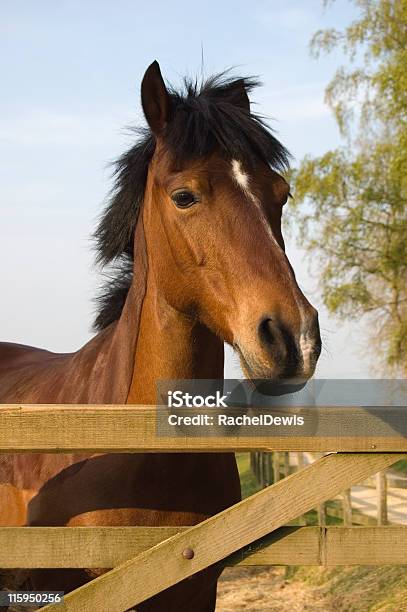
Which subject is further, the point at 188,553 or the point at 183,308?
the point at 183,308

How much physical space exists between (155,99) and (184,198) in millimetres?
643

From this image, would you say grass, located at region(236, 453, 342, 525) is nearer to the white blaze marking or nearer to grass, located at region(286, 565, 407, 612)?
grass, located at region(286, 565, 407, 612)

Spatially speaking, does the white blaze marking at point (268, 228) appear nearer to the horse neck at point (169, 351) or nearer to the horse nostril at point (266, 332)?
the horse nostril at point (266, 332)

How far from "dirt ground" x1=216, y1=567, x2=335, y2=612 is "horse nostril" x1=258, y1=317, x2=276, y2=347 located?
608 cm

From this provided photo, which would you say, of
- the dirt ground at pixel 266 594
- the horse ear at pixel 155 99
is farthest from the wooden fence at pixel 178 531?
the dirt ground at pixel 266 594

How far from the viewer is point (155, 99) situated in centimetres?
363

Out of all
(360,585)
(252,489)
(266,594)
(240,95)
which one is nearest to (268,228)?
(240,95)

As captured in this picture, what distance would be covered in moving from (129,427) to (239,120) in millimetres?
1473

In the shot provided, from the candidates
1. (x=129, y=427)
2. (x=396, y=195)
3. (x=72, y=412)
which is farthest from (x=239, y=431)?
(x=396, y=195)

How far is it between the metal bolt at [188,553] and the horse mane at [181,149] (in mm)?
1605

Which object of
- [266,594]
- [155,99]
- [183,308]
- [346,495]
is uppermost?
[155,99]

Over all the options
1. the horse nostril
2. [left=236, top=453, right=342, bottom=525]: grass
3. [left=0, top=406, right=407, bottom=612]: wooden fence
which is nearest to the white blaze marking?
the horse nostril

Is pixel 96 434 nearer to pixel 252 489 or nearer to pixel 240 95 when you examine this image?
pixel 240 95

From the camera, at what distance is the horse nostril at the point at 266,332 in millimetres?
2773
